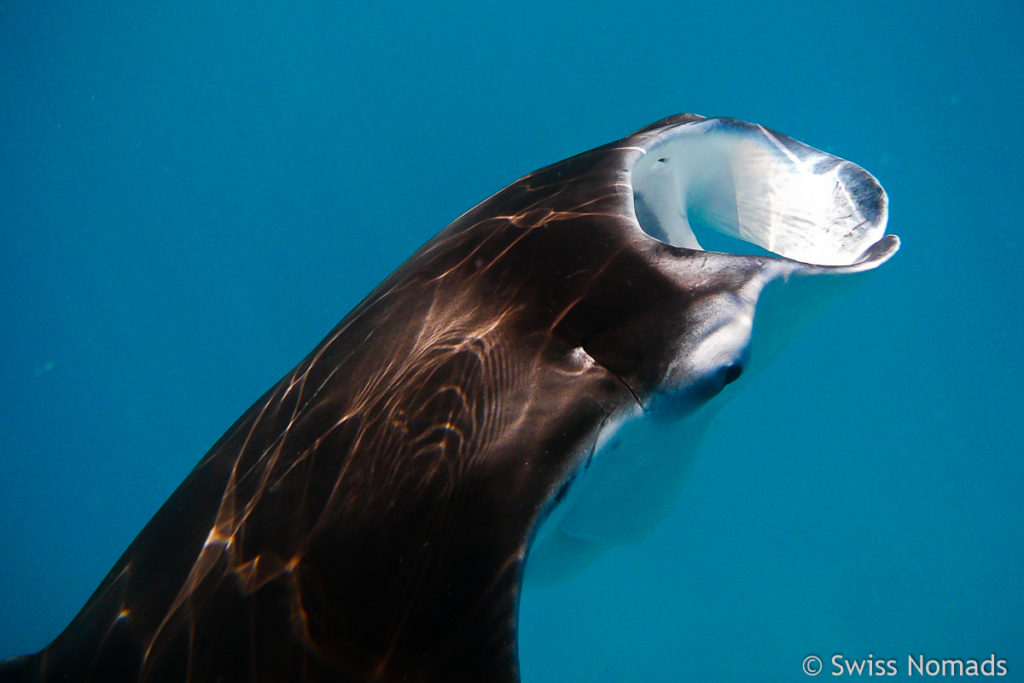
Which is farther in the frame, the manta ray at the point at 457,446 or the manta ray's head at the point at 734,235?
the manta ray's head at the point at 734,235

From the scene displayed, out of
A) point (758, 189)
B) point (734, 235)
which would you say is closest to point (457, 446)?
point (758, 189)

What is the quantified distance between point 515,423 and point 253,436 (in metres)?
1.11

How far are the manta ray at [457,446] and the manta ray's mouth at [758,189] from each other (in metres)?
0.02

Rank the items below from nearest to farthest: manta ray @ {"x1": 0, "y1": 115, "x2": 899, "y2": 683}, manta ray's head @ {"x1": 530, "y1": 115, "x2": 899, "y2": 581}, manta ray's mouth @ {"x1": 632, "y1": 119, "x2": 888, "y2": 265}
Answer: manta ray @ {"x1": 0, "y1": 115, "x2": 899, "y2": 683} → manta ray's head @ {"x1": 530, "y1": 115, "x2": 899, "y2": 581} → manta ray's mouth @ {"x1": 632, "y1": 119, "x2": 888, "y2": 265}

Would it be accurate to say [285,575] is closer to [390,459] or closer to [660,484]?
[390,459]

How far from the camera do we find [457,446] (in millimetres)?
1367

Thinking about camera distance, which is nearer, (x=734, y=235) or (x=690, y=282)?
(x=690, y=282)

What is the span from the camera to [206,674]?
1334 mm

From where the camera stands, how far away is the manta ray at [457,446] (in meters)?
1.21

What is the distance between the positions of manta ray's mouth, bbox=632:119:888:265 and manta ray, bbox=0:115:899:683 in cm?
2

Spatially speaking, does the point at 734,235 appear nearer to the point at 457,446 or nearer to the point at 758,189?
the point at 758,189

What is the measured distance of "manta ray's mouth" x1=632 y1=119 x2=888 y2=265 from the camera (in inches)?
78.4

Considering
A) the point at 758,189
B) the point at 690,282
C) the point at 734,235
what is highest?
the point at 690,282

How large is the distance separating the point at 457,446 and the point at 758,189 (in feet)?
5.98
